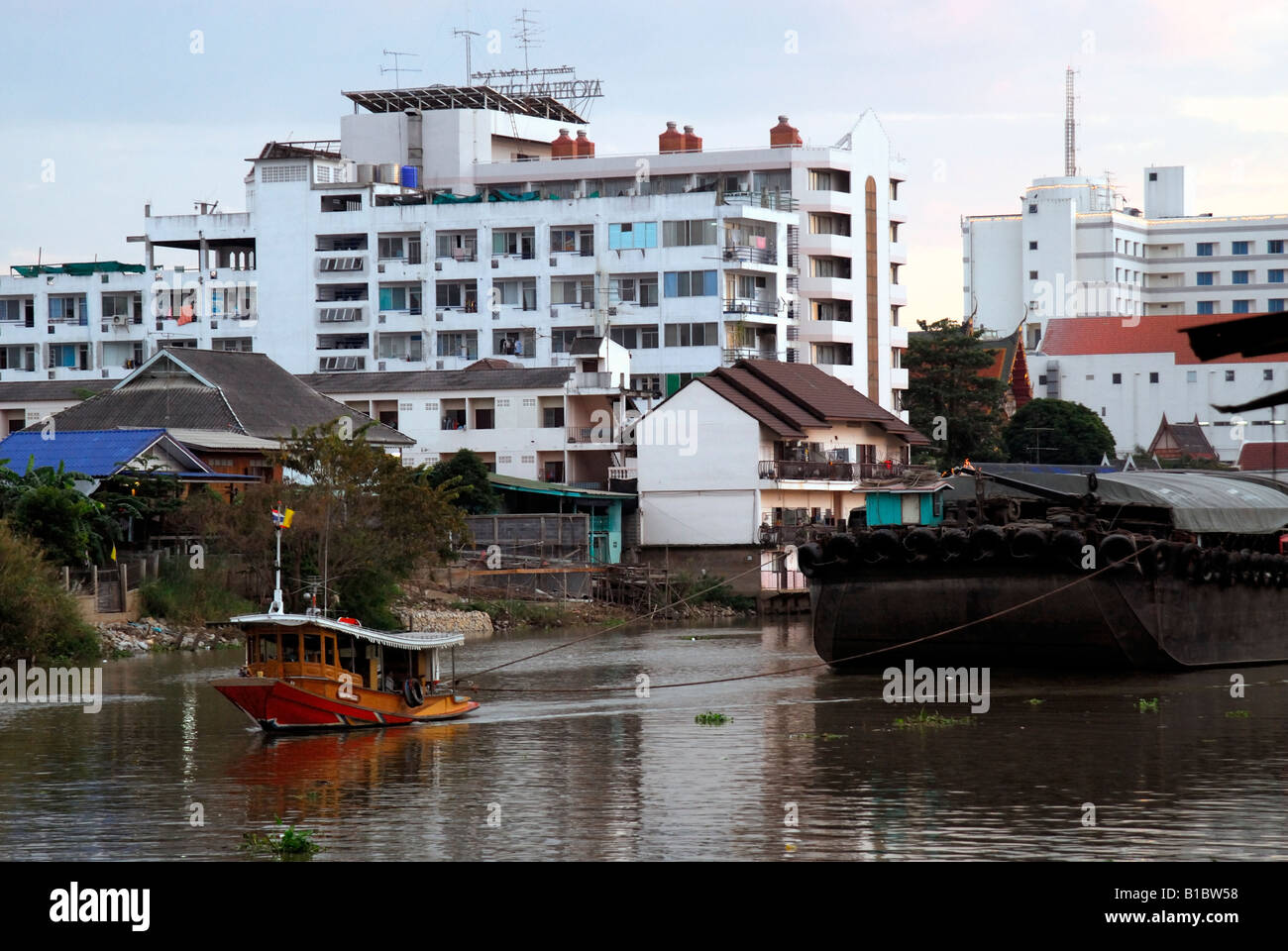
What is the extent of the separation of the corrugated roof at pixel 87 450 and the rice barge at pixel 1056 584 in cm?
2433

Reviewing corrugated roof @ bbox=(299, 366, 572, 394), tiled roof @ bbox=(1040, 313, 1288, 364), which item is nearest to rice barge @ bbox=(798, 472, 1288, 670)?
corrugated roof @ bbox=(299, 366, 572, 394)

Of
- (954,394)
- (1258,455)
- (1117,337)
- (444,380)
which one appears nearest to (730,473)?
(444,380)

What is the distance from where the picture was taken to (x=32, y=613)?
4266 centimetres

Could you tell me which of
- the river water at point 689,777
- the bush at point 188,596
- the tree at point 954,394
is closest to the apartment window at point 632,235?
the tree at point 954,394

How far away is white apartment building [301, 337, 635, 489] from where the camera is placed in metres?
80.6

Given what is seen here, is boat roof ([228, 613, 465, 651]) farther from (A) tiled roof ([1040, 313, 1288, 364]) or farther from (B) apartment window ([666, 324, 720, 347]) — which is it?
(A) tiled roof ([1040, 313, 1288, 364])

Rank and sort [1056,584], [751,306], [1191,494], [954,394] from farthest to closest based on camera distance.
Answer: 1. [954,394]
2. [751,306]
3. [1191,494]
4. [1056,584]

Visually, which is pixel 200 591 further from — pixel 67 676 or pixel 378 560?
pixel 67 676

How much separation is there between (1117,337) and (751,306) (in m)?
62.1

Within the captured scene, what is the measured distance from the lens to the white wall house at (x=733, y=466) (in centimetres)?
7369

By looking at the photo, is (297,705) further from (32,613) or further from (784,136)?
(784,136)

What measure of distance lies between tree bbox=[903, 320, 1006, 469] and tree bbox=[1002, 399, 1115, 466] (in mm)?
10931

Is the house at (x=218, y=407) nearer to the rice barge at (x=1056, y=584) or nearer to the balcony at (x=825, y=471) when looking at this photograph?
the balcony at (x=825, y=471)
